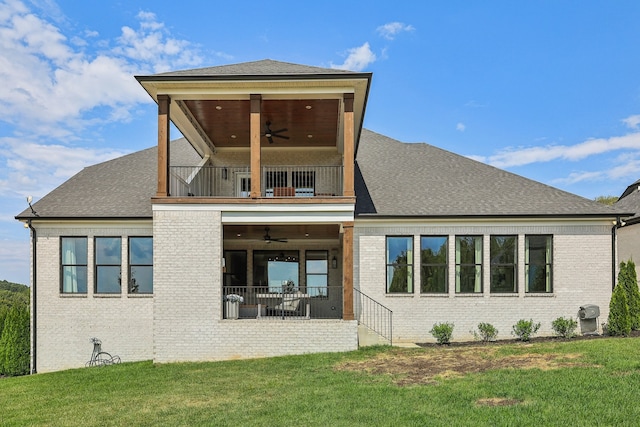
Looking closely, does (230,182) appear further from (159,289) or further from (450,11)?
(450,11)

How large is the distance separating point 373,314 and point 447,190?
4.99 metres

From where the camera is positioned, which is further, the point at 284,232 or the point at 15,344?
the point at 284,232

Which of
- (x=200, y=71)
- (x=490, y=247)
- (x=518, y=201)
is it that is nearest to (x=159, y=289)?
(x=200, y=71)

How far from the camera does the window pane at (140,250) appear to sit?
15484mm

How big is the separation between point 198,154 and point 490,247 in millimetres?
11316

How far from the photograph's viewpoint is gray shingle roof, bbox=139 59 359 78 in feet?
41.2

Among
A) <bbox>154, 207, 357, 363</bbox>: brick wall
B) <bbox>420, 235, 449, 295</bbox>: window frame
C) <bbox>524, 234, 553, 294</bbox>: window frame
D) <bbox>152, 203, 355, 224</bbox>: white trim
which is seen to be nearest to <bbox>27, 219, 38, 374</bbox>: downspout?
<bbox>154, 207, 357, 363</bbox>: brick wall

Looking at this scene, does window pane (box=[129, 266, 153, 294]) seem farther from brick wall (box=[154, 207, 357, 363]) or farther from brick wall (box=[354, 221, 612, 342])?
brick wall (box=[354, 221, 612, 342])

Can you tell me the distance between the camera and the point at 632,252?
59.9 ft

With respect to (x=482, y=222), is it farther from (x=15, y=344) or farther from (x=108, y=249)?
(x=15, y=344)

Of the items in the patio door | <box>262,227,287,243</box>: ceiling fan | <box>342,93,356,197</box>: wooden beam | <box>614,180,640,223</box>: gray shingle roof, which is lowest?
<box>262,227,287,243</box>: ceiling fan

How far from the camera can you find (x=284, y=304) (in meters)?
14.0

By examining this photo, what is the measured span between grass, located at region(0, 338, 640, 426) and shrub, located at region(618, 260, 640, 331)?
9.26 ft

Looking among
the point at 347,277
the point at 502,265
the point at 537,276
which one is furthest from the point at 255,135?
the point at 537,276
